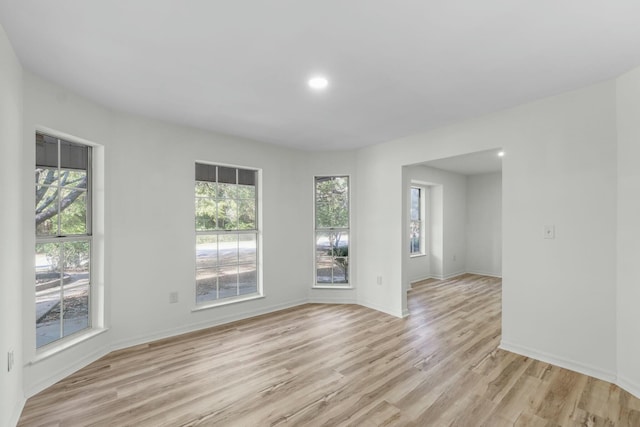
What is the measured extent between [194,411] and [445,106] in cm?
340

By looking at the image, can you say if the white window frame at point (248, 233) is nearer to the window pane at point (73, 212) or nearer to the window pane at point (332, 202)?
the window pane at point (332, 202)

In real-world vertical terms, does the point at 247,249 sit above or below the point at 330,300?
above

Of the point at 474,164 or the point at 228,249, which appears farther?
the point at 474,164

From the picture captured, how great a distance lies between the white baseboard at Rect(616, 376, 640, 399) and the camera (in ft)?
7.48

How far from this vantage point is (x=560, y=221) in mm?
2740

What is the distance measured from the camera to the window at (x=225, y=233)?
153 inches

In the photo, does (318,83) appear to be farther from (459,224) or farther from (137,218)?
(459,224)

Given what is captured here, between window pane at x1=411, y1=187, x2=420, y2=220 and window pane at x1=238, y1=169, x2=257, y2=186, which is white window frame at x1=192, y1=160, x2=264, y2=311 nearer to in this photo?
window pane at x1=238, y1=169, x2=257, y2=186

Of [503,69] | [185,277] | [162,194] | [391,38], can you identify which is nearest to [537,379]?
[503,69]

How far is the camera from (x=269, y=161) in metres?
4.46

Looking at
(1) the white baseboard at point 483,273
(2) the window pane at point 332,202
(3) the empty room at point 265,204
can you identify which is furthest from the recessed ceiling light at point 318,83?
(1) the white baseboard at point 483,273

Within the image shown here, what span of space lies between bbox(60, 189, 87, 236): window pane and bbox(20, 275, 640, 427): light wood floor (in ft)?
4.22

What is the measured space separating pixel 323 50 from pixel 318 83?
0.49m

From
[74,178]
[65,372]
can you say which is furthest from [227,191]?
[65,372]
